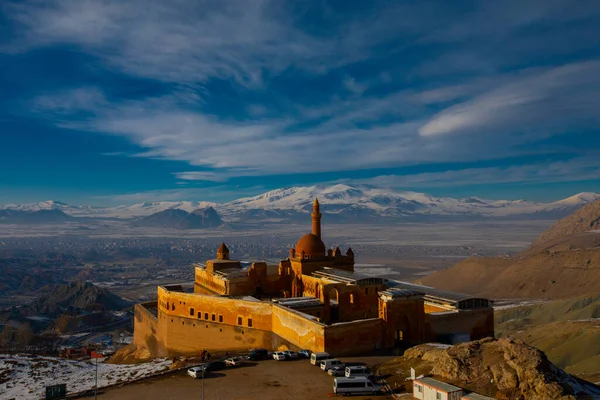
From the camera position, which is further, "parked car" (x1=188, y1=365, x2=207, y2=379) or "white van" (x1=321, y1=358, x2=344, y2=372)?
"parked car" (x1=188, y1=365, x2=207, y2=379)

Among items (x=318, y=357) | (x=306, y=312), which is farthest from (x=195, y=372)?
(x=306, y=312)

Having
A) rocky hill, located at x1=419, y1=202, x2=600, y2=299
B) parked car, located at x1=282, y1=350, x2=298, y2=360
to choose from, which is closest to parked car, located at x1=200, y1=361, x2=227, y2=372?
parked car, located at x1=282, y1=350, x2=298, y2=360

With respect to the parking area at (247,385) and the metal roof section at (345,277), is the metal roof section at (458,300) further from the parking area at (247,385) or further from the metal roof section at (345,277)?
the parking area at (247,385)

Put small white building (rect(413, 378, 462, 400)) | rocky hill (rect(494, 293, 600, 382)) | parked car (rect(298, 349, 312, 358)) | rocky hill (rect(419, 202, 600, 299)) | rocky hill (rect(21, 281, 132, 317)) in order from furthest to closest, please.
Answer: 1. rocky hill (rect(21, 281, 132, 317))
2. rocky hill (rect(419, 202, 600, 299))
3. rocky hill (rect(494, 293, 600, 382))
4. parked car (rect(298, 349, 312, 358))
5. small white building (rect(413, 378, 462, 400))

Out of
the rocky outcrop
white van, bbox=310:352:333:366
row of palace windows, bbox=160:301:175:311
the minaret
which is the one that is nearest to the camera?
the rocky outcrop

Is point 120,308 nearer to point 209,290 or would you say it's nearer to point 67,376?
point 209,290

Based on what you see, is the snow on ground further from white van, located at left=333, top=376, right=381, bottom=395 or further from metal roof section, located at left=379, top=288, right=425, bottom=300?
metal roof section, located at left=379, top=288, right=425, bottom=300

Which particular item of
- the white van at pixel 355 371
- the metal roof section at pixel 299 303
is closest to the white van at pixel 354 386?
the white van at pixel 355 371
